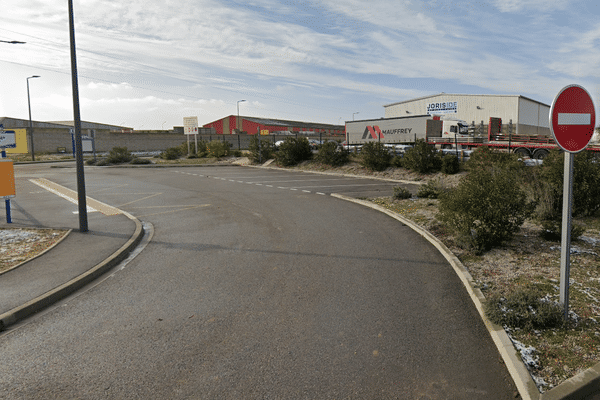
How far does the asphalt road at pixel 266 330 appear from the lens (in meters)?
4.05

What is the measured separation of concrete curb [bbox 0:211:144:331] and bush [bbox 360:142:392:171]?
1807 cm

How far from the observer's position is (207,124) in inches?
3728

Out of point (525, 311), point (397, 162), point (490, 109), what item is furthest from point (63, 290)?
point (490, 109)

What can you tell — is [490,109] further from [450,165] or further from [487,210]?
[487,210]

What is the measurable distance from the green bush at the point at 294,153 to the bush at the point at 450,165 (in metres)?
13.3

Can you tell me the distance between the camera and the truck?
96.7 ft

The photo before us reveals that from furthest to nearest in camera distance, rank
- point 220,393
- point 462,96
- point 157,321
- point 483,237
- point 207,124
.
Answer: point 207,124 < point 462,96 < point 483,237 < point 157,321 < point 220,393

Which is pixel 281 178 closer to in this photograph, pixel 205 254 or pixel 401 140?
pixel 205 254

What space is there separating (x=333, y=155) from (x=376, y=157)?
4.52 meters

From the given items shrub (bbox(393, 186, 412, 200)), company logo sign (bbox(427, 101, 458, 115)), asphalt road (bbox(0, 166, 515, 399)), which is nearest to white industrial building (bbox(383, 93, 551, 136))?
company logo sign (bbox(427, 101, 458, 115))

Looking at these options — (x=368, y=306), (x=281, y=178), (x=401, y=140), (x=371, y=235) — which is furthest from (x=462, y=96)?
(x=368, y=306)

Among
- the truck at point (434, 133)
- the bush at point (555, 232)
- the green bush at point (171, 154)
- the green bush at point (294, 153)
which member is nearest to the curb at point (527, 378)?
the bush at point (555, 232)

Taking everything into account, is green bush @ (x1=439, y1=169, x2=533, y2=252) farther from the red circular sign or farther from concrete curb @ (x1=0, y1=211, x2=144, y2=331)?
concrete curb @ (x1=0, y1=211, x2=144, y2=331)

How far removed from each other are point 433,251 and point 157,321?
221 inches
